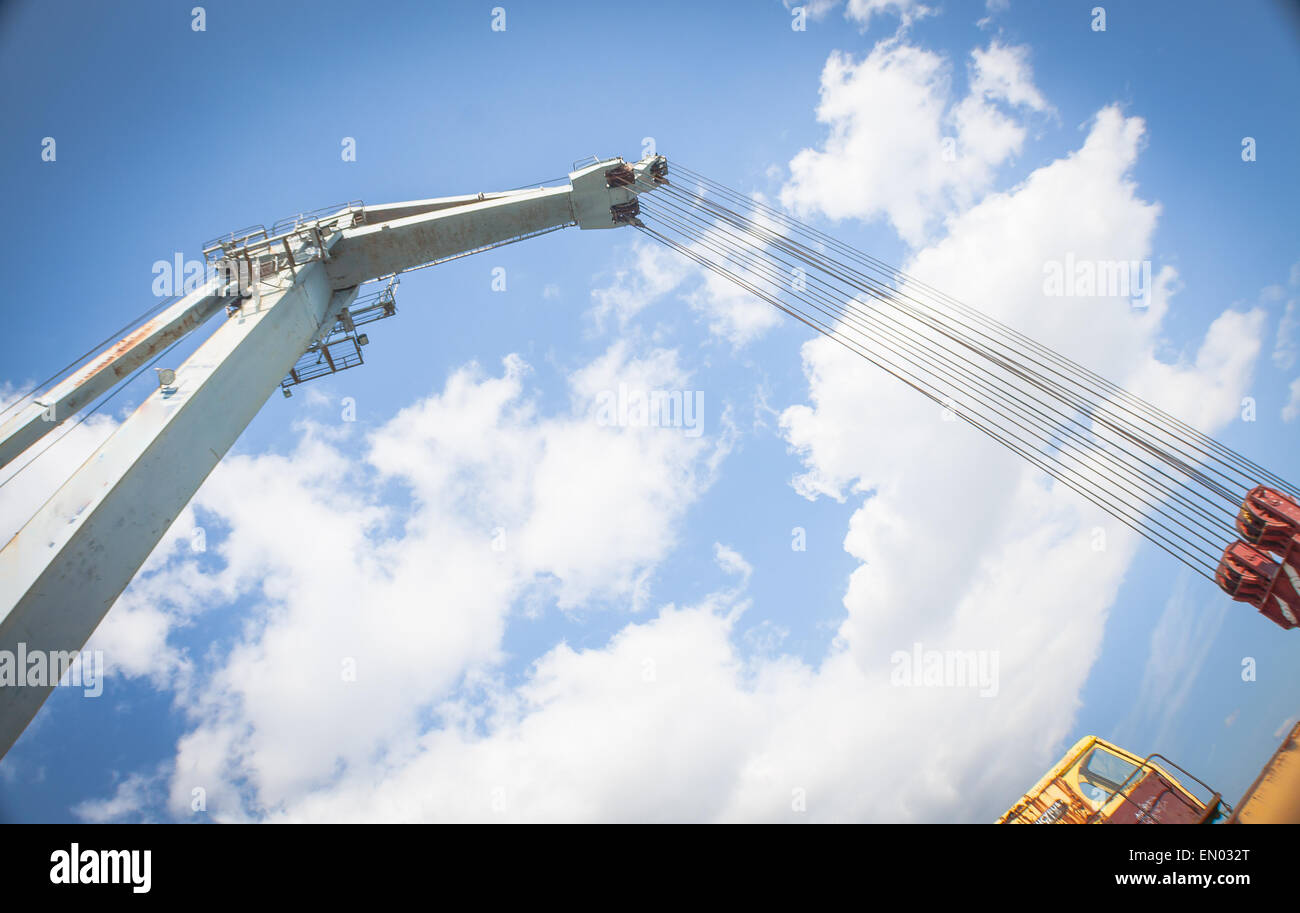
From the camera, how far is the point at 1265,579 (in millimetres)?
6867

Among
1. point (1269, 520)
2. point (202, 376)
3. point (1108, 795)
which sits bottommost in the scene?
point (1108, 795)

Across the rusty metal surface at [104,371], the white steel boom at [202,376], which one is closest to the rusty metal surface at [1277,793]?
the white steel boom at [202,376]

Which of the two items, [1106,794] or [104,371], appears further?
[1106,794]

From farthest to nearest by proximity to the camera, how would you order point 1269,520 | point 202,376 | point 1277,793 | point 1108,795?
point 1108,795 → point 1269,520 → point 202,376 → point 1277,793

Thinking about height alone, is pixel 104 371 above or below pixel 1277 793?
A: above

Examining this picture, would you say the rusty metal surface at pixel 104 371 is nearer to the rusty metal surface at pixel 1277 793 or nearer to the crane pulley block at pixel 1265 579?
the rusty metal surface at pixel 1277 793

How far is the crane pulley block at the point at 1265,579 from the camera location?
21.8ft

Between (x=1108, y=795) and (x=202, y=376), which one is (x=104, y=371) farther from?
(x=1108, y=795)

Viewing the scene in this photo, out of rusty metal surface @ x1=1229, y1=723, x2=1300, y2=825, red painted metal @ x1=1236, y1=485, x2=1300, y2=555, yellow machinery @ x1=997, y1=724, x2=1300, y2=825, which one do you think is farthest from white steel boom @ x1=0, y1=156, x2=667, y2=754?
yellow machinery @ x1=997, y1=724, x2=1300, y2=825

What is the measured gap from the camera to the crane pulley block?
21.8 ft

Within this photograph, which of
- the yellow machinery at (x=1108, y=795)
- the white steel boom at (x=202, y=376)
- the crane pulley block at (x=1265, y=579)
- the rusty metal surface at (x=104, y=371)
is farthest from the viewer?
the yellow machinery at (x=1108, y=795)

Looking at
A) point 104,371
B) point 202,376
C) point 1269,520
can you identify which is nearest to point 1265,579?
point 1269,520
